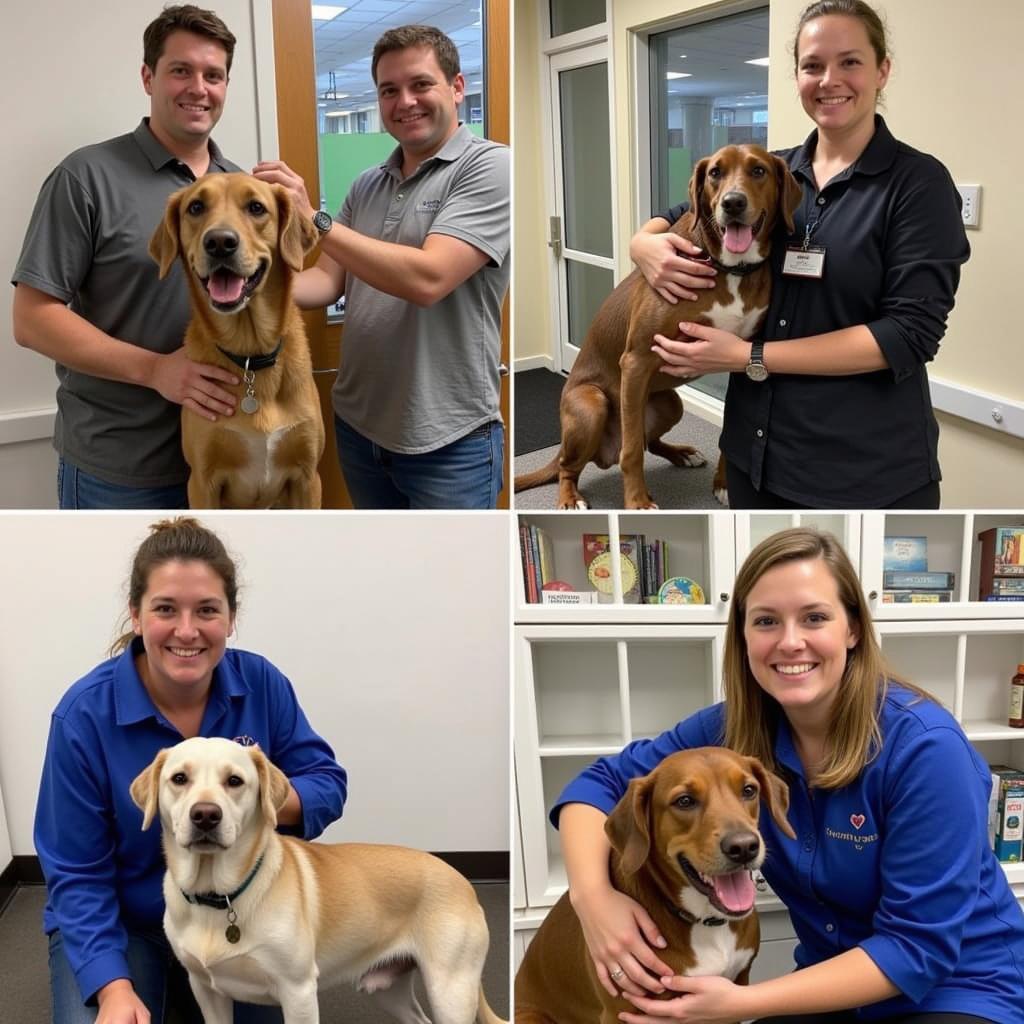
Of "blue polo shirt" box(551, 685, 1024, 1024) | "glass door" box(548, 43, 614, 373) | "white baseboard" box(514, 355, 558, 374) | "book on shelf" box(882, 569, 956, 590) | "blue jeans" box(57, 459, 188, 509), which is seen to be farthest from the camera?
"book on shelf" box(882, 569, 956, 590)

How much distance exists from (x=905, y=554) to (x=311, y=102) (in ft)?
5.99

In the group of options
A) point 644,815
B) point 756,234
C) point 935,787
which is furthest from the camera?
point 756,234

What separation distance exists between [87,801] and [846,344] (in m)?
1.53

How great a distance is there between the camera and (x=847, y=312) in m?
1.57

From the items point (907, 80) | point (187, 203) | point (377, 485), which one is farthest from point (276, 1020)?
point (907, 80)

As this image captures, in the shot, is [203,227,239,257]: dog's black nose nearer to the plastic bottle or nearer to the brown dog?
the brown dog

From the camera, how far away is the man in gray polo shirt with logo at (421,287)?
1788 millimetres

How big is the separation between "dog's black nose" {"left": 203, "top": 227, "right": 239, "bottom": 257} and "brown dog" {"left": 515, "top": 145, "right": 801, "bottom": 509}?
781mm

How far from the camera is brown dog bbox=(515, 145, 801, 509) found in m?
1.69

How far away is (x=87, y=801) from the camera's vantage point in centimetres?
162

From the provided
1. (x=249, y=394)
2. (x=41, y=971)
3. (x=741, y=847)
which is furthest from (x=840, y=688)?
(x=41, y=971)

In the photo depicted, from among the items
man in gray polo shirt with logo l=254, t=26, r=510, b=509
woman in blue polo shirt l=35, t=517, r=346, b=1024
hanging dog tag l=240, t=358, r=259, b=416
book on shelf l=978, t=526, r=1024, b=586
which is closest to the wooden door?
man in gray polo shirt with logo l=254, t=26, r=510, b=509

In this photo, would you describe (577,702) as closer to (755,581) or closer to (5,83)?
(755,581)

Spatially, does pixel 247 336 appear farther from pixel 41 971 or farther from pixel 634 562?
pixel 41 971
